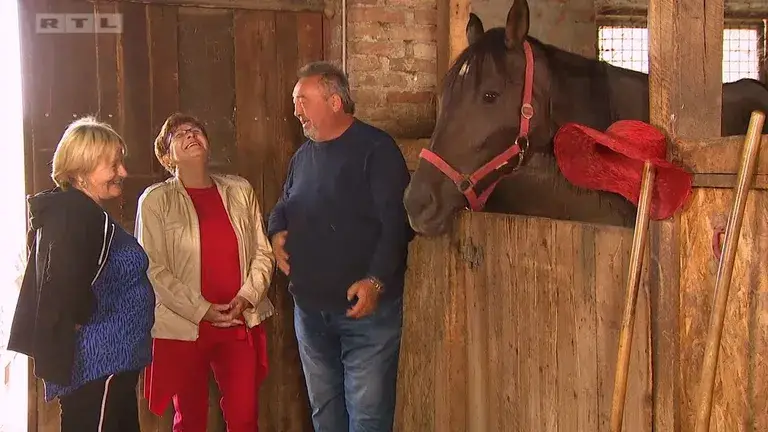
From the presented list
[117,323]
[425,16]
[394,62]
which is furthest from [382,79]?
[117,323]

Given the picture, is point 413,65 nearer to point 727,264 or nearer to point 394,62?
point 394,62

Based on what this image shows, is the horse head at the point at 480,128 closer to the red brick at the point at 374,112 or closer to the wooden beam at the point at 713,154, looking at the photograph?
the wooden beam at the point at 713,154

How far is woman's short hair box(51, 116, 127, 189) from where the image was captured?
2.09m

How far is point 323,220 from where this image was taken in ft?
8.13

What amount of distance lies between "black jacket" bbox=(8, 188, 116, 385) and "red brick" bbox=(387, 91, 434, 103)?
1.54 meters

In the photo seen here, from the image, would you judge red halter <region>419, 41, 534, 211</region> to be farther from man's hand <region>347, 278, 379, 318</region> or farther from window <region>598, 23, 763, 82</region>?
window <region>598, 23, 763, 82</region>

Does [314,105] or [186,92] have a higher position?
[186,92]

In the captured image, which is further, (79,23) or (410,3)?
(410,3)

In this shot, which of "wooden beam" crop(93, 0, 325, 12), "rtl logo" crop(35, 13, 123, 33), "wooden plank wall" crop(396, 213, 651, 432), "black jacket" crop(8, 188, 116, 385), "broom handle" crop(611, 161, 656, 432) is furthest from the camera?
"wooden beam" crop(93, 0, 325, 12)

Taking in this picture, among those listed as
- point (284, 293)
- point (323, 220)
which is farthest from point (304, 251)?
point (284, 293)

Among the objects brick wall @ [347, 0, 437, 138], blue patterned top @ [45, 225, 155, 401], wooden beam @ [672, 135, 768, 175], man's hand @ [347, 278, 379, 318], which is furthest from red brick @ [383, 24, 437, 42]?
wooden beam @ [672, 135, 768, 175]

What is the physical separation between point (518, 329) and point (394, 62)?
1551 mm

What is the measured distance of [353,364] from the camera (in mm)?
2531

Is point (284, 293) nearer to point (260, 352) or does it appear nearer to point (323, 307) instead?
point (260, 352)
